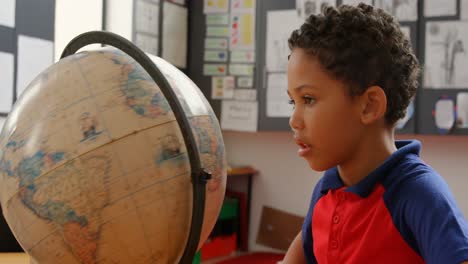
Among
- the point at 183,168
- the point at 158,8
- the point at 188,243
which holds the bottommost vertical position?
the point at 188,243

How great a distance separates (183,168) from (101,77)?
174mm

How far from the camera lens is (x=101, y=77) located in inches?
29.8

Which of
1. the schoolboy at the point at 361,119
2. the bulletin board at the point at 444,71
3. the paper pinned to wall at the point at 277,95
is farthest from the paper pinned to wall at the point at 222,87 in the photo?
the schoolboy at the point at 361,119

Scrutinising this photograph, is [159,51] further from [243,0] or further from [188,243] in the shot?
[188,243]

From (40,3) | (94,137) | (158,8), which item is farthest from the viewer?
(158,8)

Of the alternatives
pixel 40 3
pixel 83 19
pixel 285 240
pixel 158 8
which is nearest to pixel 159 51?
pixel 158 8

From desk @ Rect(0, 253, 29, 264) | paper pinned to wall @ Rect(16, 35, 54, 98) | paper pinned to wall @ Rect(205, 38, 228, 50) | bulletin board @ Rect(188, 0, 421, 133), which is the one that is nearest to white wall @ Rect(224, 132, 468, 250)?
bulletin board @ Rect(188, 0, 421, 133)

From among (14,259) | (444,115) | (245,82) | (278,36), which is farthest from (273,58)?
(14,259)

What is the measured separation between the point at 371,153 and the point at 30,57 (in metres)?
1.90

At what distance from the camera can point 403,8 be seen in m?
2.82

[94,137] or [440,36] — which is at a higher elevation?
[440,36]

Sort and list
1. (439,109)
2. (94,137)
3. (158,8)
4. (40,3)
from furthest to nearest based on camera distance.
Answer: (158,8) < (439,109) < (40,3) < (94,137)

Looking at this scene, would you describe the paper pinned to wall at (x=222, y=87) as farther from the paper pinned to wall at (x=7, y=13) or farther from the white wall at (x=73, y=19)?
the paper pinned to wall at (x=7, y=13)

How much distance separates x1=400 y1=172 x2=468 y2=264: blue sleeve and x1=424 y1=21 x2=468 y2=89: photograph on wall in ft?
6.73
